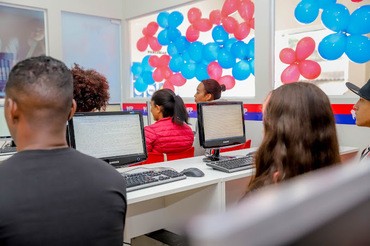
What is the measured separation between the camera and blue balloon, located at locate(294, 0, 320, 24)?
10.5ft

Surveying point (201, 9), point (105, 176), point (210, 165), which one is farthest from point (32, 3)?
point (105, 176)

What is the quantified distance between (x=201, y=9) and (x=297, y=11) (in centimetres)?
159

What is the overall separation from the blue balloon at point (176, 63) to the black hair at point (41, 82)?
358 centimetres

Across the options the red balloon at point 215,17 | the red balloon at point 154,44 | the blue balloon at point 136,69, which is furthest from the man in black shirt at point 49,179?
the blue balloon at point 136,69

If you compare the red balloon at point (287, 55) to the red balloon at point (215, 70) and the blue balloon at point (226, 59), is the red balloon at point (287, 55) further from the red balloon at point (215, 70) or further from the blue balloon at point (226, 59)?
the red balloon at point (215, 70)

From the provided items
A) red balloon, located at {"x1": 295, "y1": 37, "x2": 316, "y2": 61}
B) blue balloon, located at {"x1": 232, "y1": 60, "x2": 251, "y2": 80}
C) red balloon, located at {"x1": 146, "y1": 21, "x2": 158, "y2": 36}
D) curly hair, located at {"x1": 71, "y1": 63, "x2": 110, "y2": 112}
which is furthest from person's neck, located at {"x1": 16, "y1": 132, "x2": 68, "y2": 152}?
red balloon, located at {"x1": 146, "y1": 21, "x2": 158, "y2": 36}

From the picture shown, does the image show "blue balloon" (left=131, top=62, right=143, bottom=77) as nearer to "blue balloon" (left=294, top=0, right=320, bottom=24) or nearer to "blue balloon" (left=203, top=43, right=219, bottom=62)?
"blue balloon" (left=203, top=43, right=219, bottom=62)

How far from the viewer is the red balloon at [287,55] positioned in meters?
3.41

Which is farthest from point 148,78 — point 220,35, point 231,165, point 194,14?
point 231,165

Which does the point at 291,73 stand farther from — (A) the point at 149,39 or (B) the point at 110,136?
(A) the point at 149,39

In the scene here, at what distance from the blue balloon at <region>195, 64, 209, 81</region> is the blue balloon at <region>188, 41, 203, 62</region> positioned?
0.30 feet

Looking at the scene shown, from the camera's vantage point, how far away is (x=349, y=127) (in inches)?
128

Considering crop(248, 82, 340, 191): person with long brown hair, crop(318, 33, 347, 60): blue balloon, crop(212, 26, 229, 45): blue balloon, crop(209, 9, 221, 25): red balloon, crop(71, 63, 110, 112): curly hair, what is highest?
crop(209, 9, 221, 25): red balloon

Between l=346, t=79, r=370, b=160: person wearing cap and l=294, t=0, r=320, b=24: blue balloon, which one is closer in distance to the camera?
l=346, t=79, r=370, b=160: person wearing cap
